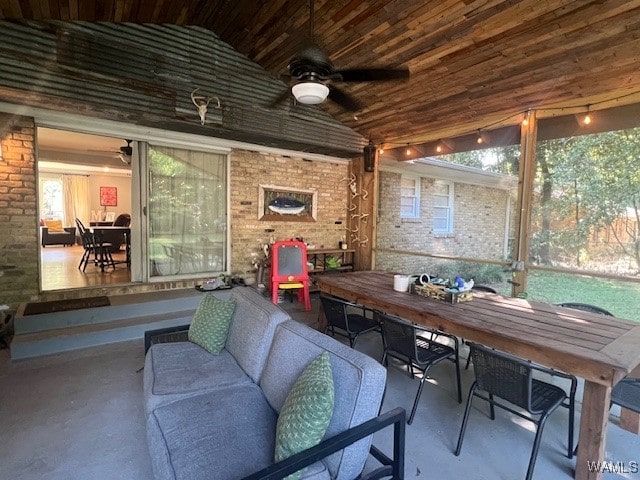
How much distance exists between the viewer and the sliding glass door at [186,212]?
4.95 m

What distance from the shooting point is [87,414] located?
98.3 inches

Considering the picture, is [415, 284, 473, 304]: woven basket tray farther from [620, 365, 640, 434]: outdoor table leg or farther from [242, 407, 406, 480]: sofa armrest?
[242, 407, 406, 480]: sofa armrest

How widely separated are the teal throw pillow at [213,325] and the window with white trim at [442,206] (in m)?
4.56

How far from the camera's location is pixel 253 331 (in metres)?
2.34

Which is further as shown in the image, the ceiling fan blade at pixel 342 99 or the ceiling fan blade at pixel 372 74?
the ceiling fan blade at pixel 342 99

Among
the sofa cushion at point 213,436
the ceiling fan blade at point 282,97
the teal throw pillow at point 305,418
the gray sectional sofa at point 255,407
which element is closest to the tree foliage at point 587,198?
the ceiling fan blade at point 282,97

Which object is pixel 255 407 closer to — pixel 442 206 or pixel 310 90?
pixel 310 90

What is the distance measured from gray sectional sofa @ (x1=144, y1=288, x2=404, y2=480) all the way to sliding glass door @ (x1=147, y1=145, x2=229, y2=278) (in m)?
2.93

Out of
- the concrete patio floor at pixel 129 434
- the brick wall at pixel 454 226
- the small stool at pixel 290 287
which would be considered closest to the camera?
the concrete patio floor at pixel 129 434

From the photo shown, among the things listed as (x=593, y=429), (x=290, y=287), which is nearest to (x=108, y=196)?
(x=290, y=287)

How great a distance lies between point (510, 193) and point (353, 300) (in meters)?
2.66

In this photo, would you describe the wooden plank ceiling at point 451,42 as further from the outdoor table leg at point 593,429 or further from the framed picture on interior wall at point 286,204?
the outdoor table leg at point 593,429

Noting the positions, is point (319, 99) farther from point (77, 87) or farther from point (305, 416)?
point (77, 87)

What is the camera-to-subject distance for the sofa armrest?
1205 mm
